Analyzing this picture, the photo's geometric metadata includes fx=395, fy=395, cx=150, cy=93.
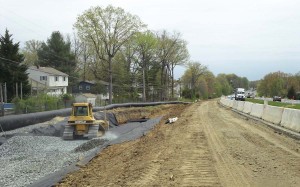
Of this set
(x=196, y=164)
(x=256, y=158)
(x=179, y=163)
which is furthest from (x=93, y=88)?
(x=196, y=164)

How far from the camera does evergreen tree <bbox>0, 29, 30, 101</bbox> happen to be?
46594 millimetres

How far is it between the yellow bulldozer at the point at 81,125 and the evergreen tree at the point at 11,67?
2446 cm

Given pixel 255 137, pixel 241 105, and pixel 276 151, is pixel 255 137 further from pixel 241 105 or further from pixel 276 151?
pixel 241 105

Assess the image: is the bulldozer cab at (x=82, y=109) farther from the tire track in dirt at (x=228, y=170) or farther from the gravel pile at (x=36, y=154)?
the tire track in dirt at (x=228, y=170)

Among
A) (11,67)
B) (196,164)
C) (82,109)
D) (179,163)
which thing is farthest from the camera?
(11,67)

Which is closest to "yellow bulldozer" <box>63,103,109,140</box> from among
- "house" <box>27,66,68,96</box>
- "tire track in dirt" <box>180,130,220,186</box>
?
"tire track in dirt" <box>180,130,220,186</box>

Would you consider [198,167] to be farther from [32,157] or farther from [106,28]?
[106,28]

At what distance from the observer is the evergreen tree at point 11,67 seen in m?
46.6

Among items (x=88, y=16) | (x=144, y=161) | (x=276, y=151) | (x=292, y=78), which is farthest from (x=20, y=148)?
(x=292, y=78)

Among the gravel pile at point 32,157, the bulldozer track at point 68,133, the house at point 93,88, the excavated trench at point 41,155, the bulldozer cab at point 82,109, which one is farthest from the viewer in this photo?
the house at point 93,88

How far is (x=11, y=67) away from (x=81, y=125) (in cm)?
2640

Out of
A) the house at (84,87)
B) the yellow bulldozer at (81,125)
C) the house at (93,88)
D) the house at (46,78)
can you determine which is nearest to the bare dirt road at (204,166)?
the yellow bulldozer at (81,125)

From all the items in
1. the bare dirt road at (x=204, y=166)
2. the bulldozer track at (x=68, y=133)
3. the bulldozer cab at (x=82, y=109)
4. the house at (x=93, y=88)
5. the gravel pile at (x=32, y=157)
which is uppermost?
the house at (x=93, y=88)

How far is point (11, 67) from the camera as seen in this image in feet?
156
